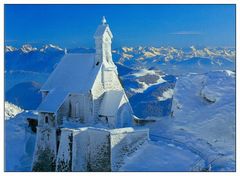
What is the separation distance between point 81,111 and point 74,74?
11.2ft

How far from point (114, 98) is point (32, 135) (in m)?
9.24

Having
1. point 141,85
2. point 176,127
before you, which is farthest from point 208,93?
point 141,85

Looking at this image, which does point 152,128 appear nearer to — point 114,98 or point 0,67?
point 114,98

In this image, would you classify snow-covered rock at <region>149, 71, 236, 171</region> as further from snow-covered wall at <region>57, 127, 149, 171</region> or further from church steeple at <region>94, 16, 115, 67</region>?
church steeple at <region>94, 16, 115, 67</region>

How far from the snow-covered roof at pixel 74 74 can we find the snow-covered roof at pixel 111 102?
1.73m

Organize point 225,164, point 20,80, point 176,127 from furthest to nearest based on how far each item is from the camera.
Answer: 1. point 20,80
2. point 176,127
3. point 225,164

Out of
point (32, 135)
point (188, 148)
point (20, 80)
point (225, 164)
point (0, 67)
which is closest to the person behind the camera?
point (0, 67)

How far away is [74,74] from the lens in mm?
45875

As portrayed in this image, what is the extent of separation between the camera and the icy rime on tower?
40875mm

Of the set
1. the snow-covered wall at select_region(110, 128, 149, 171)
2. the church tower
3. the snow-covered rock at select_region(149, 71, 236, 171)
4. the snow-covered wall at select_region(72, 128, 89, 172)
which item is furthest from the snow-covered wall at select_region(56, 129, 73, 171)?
the snow-covered rock at select_region(149, 71, 236, 171)

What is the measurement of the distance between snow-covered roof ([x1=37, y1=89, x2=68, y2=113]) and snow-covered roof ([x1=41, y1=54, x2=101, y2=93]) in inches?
18.5

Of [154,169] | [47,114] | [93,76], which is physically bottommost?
[154,169]

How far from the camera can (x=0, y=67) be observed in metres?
30.6

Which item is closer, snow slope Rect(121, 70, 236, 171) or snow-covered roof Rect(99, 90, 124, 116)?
snow slope Rect(121, 70, 236, 171)
